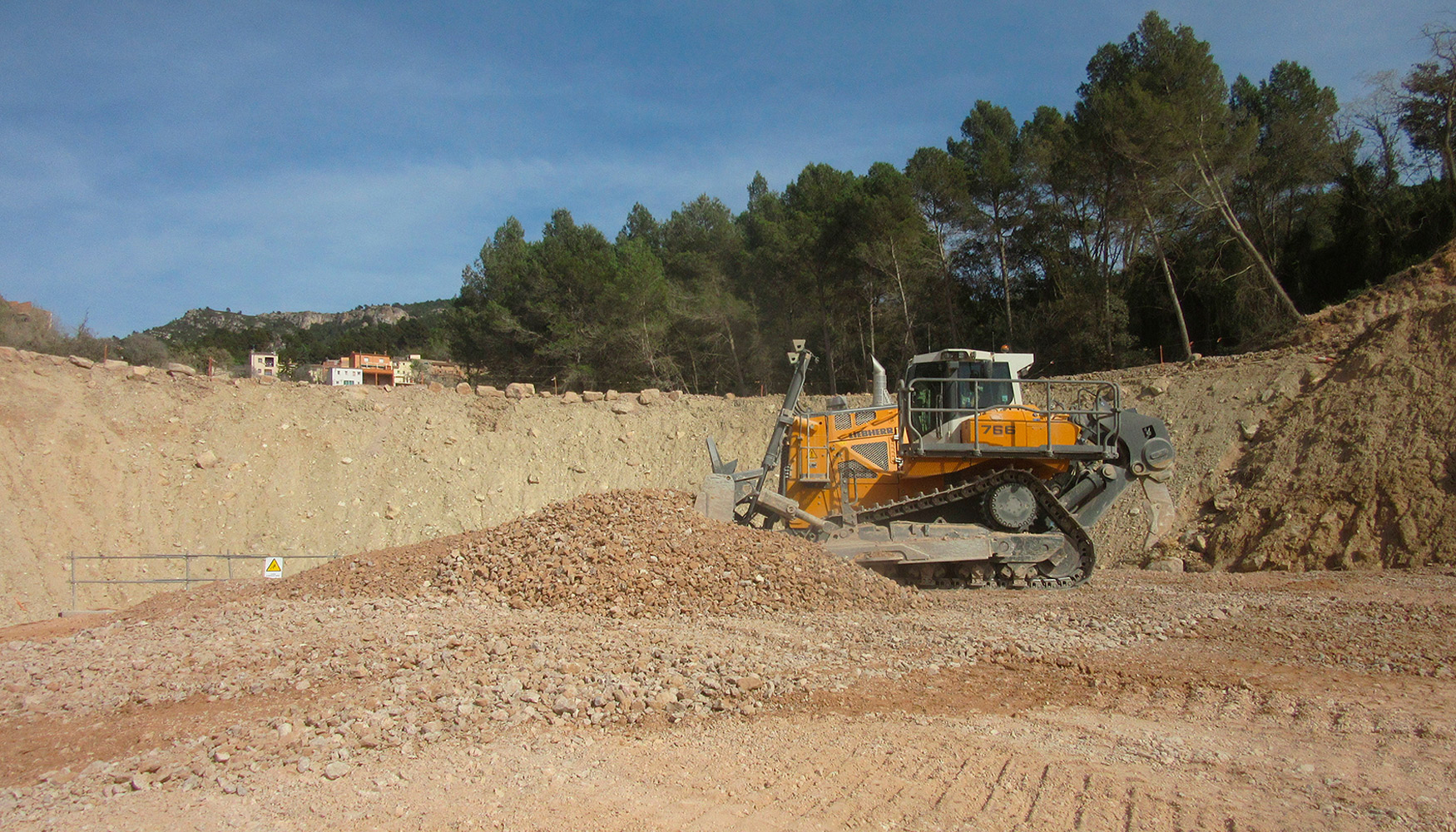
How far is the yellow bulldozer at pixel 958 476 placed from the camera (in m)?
10.2

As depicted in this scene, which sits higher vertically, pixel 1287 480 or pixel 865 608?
pixel 1287 480

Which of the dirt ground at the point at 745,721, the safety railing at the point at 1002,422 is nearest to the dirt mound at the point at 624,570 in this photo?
the dirt ground at the point at 745,721

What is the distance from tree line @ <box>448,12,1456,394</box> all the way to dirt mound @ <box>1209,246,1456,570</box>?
27.1 ft

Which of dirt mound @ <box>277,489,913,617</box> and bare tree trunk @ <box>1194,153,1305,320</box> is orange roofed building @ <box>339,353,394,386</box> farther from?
bare tree trunk @ <box>1194,153,1305,320</box>

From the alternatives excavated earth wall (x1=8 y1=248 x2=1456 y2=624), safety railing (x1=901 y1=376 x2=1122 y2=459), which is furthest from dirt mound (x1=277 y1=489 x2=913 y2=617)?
safety railing (x1=901 y1=376 x2=1122 y2=459)

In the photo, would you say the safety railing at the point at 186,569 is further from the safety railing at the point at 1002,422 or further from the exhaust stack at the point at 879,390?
the safety railing at the point at 1002,422

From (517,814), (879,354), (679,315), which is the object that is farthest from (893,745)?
(879,354)

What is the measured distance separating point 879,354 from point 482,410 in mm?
16990

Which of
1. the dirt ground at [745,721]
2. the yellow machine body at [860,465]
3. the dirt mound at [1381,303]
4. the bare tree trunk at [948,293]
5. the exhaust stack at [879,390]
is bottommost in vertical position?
the dirt ground at [745,721]

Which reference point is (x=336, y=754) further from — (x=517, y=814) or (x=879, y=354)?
(x=879, y=354)

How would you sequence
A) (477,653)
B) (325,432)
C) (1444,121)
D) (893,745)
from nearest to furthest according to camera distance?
(893,745)
(477,653)
(325,432)
(1444,121)

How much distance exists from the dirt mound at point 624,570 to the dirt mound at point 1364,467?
7223 millimetres

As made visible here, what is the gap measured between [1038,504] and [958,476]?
102 centimetres

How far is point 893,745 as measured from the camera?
193 inches
